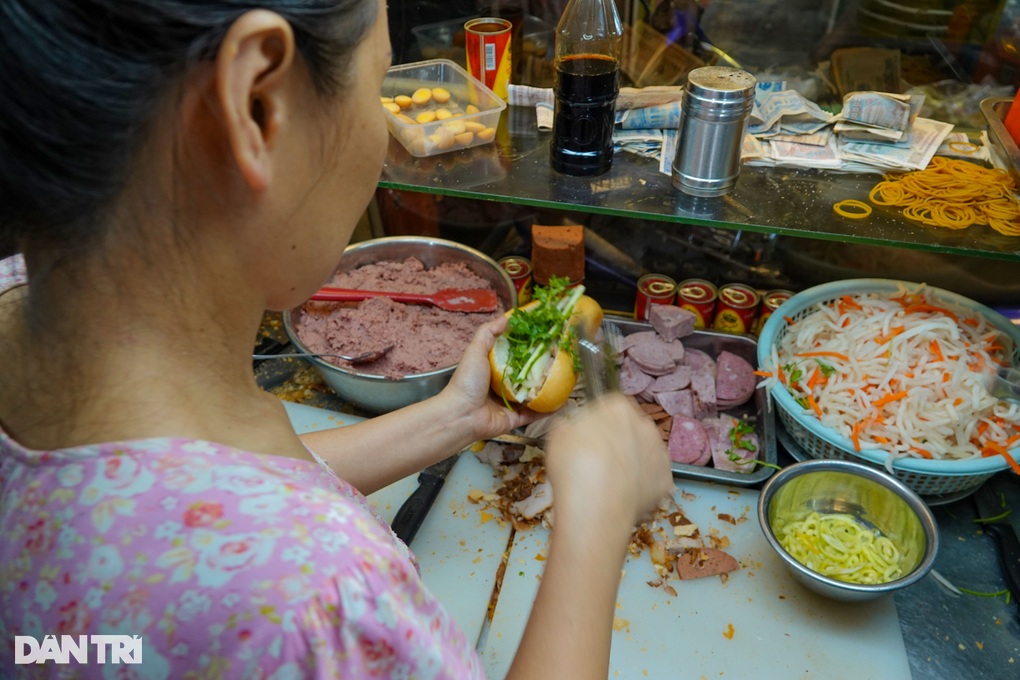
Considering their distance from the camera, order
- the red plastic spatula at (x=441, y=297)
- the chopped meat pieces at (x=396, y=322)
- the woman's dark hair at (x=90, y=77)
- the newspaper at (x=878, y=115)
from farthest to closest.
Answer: the red plastic spatula at (x=441, y=297) < the chopped meat pieces at (x=396, y=322) < the newspaper at (x=878, y=115) < the woman's dark hair at (x=90, y=77)

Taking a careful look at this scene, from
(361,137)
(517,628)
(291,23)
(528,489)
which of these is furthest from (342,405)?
(291,23)

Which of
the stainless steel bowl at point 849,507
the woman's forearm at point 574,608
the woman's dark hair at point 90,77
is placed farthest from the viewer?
the stainless steel bowl at point 849,507

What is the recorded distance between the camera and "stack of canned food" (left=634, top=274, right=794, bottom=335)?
1977 mm

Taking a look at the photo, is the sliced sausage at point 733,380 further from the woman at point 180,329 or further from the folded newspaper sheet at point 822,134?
the woman at point 180,329

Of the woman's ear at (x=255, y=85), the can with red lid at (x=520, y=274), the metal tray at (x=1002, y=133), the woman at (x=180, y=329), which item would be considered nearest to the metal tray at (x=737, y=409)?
the can with red lid at (x=520, y=274)

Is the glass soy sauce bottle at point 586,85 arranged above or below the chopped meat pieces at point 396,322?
above

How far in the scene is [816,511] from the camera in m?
1.55

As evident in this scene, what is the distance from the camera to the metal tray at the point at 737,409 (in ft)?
5.37

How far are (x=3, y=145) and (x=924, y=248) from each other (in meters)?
1.60

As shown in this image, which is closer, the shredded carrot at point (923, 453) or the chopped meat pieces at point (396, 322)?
the shredded carrot at point (923, 453)

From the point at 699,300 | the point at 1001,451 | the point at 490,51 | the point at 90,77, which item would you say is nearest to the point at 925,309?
the point at 1001,451

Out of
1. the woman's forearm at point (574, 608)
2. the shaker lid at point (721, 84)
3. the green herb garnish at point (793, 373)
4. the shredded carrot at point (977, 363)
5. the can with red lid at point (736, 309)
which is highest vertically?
the shaker lid at point (721, 84)

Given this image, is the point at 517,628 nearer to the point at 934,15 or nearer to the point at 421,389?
the point at 421,389

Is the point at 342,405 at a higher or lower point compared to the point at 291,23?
lower
